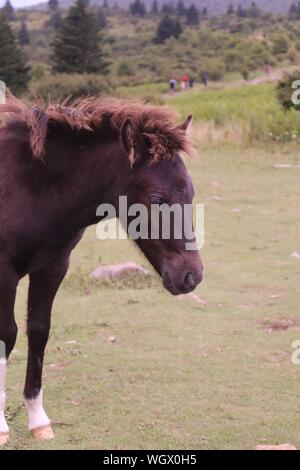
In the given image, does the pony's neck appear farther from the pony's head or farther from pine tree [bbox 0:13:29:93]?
pine tree [bbox 0:13:29:93]

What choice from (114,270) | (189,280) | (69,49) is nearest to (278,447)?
(189,280)

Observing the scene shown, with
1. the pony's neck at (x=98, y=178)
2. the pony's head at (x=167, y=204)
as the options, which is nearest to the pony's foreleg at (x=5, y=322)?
the pony's neck at (x=98, y=178)

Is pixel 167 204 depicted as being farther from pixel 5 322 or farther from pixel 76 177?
pixel 5 322

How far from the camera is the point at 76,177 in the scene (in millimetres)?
3525

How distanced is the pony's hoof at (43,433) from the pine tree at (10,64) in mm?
29488

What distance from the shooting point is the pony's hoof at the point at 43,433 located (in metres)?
3.96

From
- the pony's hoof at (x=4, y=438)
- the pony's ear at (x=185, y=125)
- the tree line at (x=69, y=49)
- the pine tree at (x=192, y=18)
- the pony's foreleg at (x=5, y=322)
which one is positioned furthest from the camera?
the pine tree at (x=192, y=18)

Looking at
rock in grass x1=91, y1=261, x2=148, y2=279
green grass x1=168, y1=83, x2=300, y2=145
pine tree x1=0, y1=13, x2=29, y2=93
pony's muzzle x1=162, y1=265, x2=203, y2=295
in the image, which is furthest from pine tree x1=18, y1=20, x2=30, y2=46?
pony's muzzle x1=162, y1=265, x2=203, y2=295

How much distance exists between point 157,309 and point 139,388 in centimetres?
183

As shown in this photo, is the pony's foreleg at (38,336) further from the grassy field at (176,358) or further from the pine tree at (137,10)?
the pine tree at (137,10)

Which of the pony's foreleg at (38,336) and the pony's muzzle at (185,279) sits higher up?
the pony's muzzle at (185,279)

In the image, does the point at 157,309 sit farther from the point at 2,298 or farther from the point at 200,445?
the point at 2,298

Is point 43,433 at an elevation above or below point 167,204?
below

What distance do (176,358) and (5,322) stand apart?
1982mm
